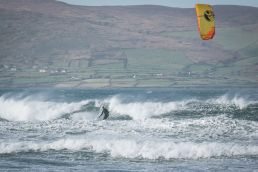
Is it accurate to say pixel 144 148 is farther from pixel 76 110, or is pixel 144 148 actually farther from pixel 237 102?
pixel 237 102

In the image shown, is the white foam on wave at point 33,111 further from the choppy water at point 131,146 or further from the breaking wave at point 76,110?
the choppy water at point 131,146

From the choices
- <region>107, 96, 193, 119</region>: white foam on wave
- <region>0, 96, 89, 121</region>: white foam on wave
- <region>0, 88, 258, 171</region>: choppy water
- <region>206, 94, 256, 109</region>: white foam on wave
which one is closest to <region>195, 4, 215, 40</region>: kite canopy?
<region>0, 88, 258, 171</region>: choppy water

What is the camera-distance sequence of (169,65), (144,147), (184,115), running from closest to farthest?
1. (144,147)
2. (184,115)
3. (169,65)

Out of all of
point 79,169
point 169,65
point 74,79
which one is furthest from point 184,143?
point 169,65

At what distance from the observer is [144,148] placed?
22.2 m

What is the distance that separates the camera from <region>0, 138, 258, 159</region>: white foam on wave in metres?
21.5

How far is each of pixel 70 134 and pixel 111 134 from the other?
2.07m

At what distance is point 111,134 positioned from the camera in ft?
91.0

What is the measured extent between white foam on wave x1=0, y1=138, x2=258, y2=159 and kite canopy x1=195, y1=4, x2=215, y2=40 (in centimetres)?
1445

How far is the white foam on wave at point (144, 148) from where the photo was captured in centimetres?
2145

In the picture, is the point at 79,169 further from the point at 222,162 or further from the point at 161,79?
the point at 161,79

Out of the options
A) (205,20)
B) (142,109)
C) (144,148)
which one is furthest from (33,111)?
(144,148)

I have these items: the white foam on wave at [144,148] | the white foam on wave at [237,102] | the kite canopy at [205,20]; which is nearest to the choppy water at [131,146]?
the white foam on wave at [144,148]

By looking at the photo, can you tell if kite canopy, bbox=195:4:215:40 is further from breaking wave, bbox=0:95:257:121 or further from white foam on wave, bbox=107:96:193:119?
white foam on wave, bbox=107:96:193:119
